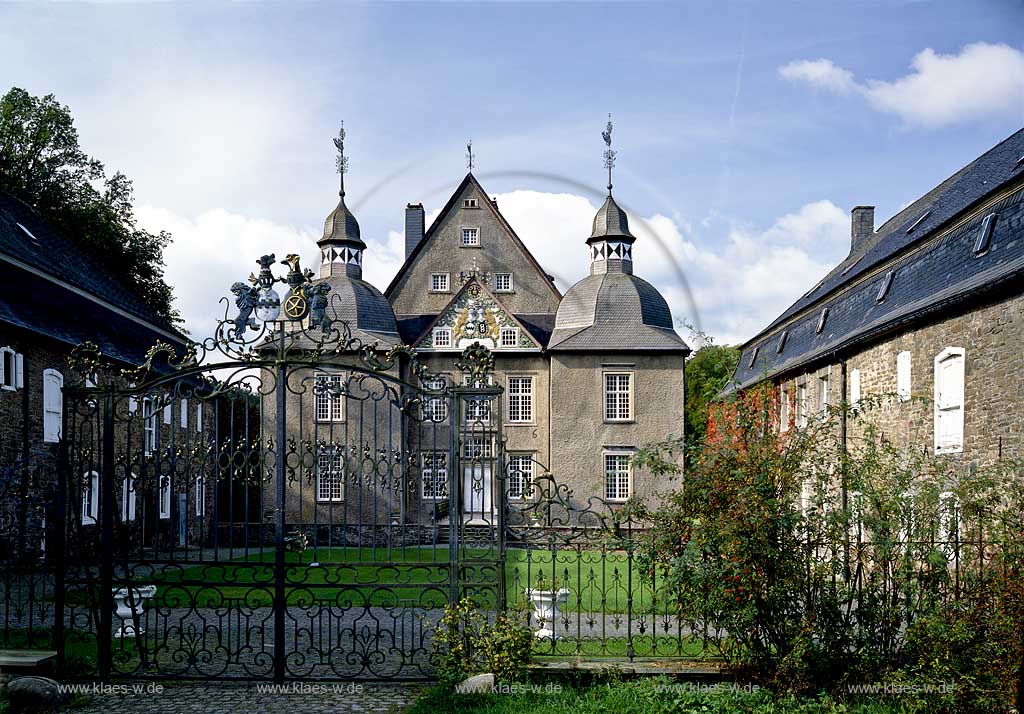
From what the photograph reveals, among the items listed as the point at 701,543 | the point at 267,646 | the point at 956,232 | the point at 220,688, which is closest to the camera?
the point at 701,543

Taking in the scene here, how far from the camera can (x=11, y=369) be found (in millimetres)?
17109

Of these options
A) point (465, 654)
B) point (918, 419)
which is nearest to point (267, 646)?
point (465, 654)

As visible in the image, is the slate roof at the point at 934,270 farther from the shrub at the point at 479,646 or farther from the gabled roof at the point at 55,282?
the gabled roof at the point at 55,282

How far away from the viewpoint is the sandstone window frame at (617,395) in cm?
2969

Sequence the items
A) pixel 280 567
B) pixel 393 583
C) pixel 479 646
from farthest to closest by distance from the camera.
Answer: pixel 393 583 → pixel 280 567 → pixel 479 646

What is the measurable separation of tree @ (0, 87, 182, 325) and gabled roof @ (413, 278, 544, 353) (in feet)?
29.5

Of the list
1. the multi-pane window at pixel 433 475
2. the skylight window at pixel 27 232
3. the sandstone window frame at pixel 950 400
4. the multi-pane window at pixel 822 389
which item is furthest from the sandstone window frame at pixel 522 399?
the sandstone window frame at pixel 950 400

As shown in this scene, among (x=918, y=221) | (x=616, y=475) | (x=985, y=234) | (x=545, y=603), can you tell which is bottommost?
(x=616, y=475)

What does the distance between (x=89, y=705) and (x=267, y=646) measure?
2.96 meters

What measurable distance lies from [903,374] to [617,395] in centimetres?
1382

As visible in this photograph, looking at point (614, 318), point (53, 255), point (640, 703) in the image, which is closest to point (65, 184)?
point (53, 255)

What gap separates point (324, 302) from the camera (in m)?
8.47

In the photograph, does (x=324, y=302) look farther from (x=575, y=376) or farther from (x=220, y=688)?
(x=575, y=376)

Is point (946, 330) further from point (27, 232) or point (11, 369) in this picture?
point (27, 232)
